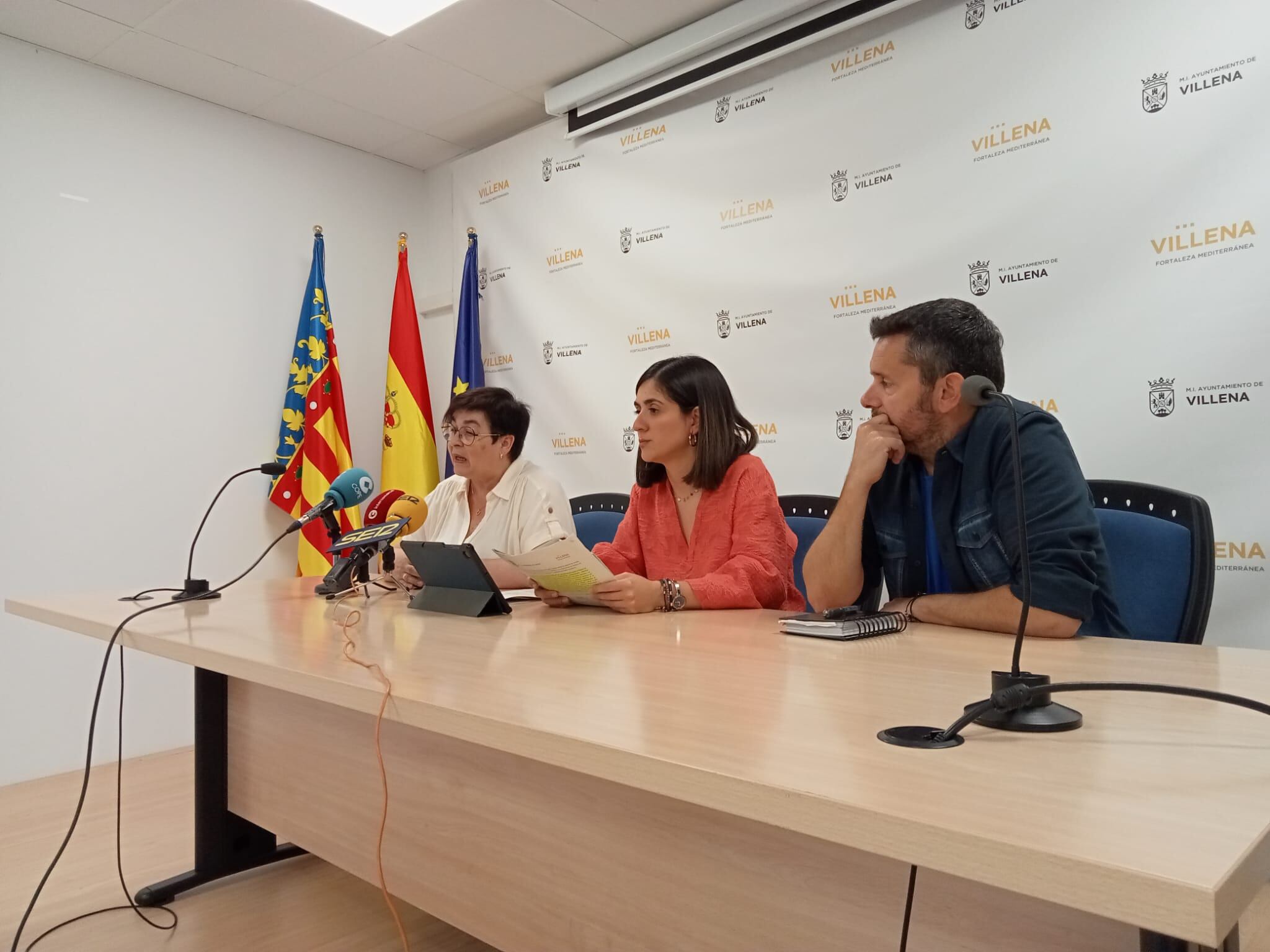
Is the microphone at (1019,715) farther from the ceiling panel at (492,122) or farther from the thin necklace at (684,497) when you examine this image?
the ceiling panel at (492,122)

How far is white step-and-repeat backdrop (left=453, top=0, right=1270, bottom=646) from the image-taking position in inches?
89.4

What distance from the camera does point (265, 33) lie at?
3.28 m

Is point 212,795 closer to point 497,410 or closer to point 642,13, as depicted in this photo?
point 497,410

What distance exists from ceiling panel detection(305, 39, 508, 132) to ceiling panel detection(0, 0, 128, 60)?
29.7 inches

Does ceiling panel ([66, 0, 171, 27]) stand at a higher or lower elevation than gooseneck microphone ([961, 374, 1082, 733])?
higher

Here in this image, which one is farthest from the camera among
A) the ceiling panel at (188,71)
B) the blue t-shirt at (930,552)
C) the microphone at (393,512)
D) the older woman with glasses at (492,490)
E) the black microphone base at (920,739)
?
the ceiling panel at (188,71)

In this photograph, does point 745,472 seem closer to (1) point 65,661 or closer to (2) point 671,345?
(2) point 671,345

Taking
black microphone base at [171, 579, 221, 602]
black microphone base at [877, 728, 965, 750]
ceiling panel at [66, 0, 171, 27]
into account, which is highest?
ceiling panel at [66, 0, 171, 27]

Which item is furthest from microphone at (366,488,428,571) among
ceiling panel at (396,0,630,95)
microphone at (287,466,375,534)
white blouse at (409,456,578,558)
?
ceiling panel at (396,0,630,95)

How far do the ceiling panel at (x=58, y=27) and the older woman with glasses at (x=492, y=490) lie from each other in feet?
6.90

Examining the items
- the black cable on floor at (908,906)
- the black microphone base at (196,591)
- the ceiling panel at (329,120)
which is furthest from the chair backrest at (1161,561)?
the ceiling panel at (329,120)

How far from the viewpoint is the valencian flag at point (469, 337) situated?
13.8ft

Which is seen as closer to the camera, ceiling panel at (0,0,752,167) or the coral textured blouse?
the coral textured blouse

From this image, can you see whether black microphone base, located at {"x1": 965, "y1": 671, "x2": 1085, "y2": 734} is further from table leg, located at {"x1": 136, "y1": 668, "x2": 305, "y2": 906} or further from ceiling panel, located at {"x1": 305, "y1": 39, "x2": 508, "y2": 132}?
ceiling panel, located at {"x1": 305, "y1": 39, "x2": 508, "y2": 132}
